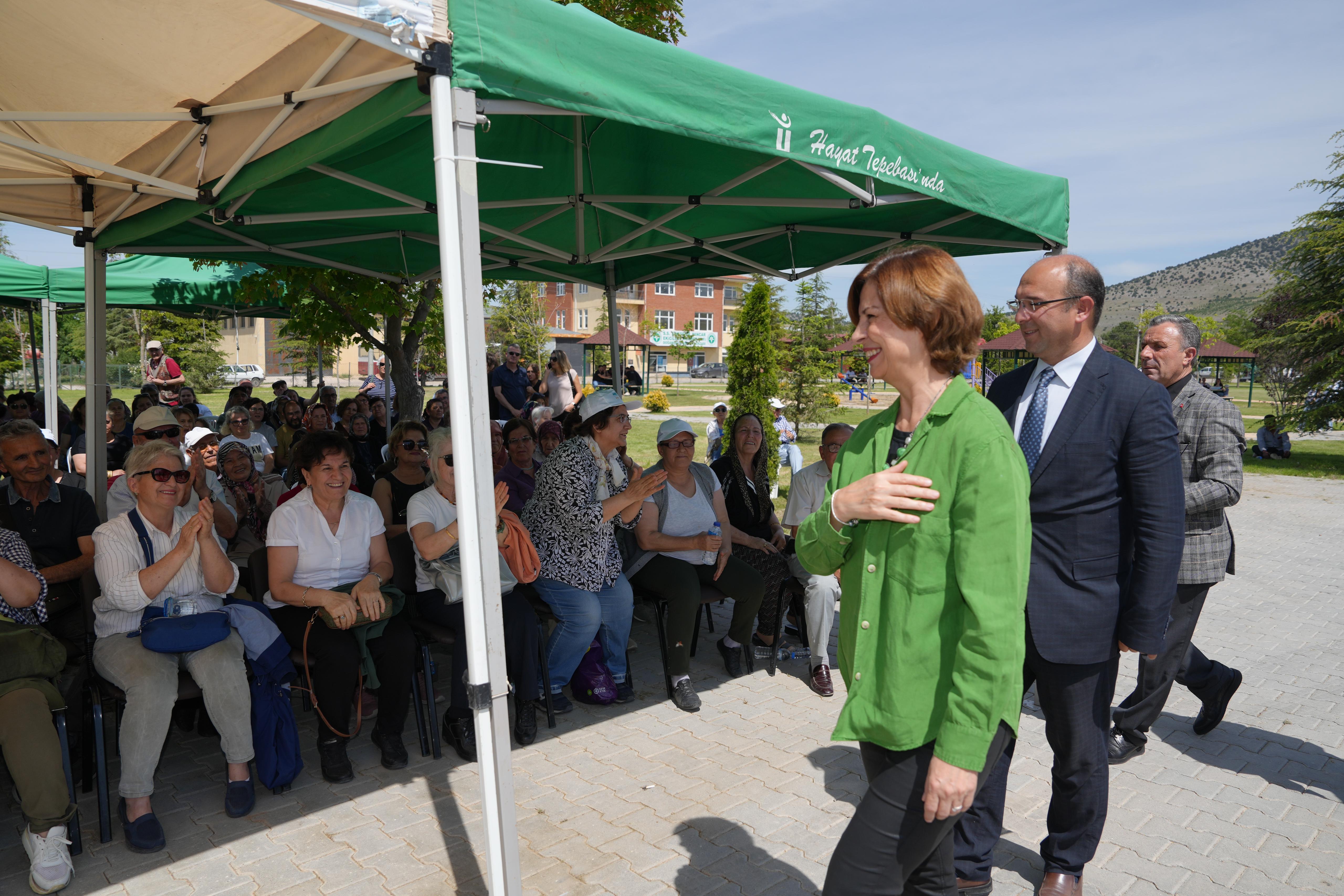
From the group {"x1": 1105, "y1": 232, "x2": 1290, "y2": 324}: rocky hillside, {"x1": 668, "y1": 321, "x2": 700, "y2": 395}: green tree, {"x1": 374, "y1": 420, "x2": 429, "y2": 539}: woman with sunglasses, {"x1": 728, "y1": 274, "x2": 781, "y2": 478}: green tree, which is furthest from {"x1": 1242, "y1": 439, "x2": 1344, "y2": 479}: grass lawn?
{"x1": 1105, "y1": 232, "x2": 1290, "y2": 324}: rocky hillside

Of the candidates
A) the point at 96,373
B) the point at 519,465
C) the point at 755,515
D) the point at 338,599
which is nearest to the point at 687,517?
the point at 755,515

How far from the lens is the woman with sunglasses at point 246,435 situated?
6340 mm

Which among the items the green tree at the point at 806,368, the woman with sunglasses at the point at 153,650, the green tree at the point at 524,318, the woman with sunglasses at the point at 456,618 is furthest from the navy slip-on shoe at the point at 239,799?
the green tree at the point at 524,318

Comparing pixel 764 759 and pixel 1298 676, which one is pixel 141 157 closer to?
pixel 764 759

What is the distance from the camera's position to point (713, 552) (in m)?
4.89

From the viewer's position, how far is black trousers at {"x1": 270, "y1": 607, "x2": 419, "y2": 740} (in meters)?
3.57

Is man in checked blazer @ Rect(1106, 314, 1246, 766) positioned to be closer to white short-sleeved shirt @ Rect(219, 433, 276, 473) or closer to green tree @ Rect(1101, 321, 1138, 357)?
white short-sleeved shirt @ Rect(219, 433, 276, 473)

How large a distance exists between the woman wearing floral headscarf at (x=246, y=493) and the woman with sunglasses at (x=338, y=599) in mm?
1168

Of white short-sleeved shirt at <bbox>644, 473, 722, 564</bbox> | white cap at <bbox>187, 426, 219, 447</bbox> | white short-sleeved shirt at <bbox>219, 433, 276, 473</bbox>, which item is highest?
white cap at <bbox>187, 426, 219, 447</bbox>

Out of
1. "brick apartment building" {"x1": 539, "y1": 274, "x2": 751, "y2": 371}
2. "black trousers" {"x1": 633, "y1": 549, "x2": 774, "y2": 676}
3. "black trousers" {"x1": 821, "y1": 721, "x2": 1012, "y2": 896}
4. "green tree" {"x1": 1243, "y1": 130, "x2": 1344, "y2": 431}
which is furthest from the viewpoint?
"brick apartment building" {"x1": 539, "y1": 274, "x2": 751, "y2": 371}

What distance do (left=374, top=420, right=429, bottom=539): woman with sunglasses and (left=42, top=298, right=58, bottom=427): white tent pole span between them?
4.07 meters

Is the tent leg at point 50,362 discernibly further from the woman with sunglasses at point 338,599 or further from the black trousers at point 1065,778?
the black trousers at point 1065,778

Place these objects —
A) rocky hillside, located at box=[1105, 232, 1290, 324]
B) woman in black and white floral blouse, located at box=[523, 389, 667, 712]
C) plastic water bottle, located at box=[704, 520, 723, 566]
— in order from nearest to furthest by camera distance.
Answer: woman in black and white floral blouse, located at box=[523, 389, 667, 712] < plastic water bottle, located at box=[704, 520, 723, 566] < rocky hillside, located at box=[1105, 232, 1290, 324]

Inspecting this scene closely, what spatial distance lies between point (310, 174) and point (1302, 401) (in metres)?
24.2
